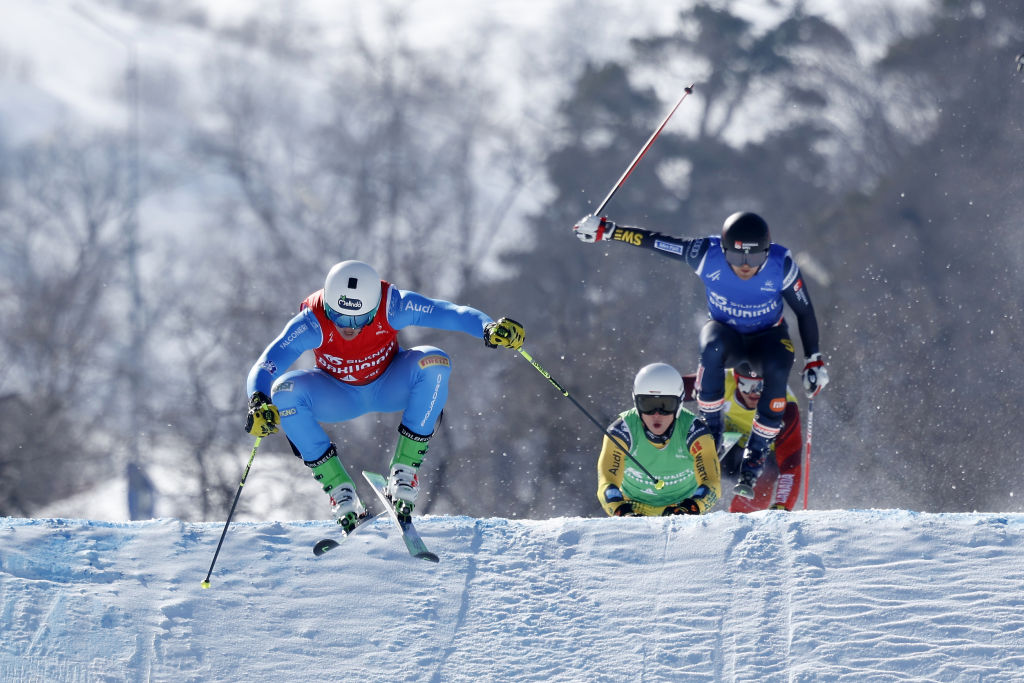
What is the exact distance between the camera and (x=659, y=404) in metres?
5.16

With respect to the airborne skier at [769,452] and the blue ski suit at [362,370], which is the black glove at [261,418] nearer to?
the blue ski suit at [362,370]

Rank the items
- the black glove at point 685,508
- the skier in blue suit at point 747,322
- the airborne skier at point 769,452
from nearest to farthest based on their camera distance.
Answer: the black glove at point 685,508, the skier in blue suit at point 747,322, the airborne skier at point 769,452

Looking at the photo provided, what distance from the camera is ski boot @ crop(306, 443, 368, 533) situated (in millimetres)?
4781

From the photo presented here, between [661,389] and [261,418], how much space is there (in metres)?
1.67

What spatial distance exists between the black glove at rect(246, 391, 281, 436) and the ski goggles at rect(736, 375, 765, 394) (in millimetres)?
2382

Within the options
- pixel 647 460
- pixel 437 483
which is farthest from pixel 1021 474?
pixel 647 460

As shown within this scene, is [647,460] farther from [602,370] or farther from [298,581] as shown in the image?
[602,370]

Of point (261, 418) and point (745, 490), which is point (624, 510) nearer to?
point (745, 490)

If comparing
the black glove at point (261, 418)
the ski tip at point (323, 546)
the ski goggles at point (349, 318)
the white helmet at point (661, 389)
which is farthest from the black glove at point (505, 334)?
the ski tip at point (323, 546)

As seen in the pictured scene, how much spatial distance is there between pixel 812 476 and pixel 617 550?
10.8 metres

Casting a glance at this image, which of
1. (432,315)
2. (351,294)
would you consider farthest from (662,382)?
(351,294)

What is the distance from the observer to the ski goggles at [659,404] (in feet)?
16.9

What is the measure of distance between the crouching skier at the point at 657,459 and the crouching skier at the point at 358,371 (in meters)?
0.80

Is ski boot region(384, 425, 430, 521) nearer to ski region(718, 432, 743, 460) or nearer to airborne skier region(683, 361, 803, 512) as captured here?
airborne skier region(683, 361, 803, 512)
